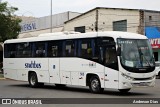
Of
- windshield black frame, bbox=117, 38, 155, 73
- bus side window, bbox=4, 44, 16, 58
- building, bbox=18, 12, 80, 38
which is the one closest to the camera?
windshield black frame, bbox=117, 38, 155, 73

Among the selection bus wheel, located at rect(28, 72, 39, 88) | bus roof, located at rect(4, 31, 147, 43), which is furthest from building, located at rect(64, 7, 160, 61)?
bus wheel, located at rect(28, 72, 39, 88)

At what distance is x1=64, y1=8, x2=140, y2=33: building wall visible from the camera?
143 ft

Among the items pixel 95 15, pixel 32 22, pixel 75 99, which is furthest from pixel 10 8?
pixel 75 99

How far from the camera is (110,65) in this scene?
17.8m

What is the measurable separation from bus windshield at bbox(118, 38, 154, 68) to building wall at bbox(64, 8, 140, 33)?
2528 centimetres

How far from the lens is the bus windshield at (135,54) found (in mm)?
17406

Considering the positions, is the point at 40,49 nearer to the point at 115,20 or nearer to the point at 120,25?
the point at 120,25

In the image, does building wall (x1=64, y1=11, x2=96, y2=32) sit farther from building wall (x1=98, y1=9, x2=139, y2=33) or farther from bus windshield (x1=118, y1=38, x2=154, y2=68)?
bus windshield (x1=118, y1=38, x2=154, y2=68)

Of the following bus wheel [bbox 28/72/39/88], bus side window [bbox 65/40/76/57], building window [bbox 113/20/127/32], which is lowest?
bus wheel [bbox 28/72/39/88]

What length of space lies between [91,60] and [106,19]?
28.8 meters

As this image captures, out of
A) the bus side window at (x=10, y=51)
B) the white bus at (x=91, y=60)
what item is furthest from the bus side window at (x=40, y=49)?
the bus side window at (x=10, y=51)

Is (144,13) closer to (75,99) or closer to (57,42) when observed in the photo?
(57,42)

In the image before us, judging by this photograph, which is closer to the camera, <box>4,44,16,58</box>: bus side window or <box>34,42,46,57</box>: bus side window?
<box>34,42,46,57</box>: bus side window

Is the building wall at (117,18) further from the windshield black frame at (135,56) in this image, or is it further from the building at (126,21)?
the windshield black frame at (135,56)
